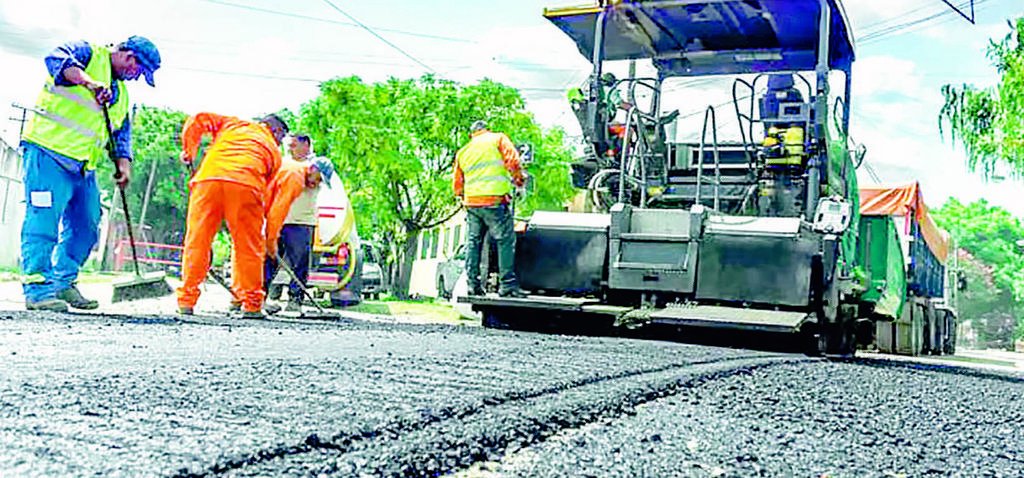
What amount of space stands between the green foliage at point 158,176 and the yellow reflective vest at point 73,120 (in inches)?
1400

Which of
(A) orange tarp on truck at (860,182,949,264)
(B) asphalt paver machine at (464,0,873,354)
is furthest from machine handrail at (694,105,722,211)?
(A) orange tarp on truck at (860,182,949,264)

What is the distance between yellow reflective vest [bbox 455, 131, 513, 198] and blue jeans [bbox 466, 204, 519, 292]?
0.49 ft

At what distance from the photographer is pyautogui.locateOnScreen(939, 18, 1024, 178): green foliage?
1302 cm

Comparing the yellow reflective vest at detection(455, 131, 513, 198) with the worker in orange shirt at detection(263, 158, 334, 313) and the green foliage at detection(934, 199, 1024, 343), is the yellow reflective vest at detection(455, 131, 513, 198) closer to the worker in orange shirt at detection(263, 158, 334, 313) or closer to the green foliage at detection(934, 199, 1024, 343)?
the worker in orange shirt at detection(263, 158, 334, 313)

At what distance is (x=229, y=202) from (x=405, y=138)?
54.3 ft

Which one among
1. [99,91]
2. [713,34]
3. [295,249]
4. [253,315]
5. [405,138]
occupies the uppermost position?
[405,138]

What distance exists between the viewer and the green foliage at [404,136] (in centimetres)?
2236

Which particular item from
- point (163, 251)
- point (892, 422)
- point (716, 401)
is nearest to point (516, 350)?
point (716, 401)

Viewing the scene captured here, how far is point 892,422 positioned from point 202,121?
16.6 feet

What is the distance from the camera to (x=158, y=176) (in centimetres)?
4131

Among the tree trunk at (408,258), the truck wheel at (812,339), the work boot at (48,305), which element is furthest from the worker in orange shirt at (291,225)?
the tree trunk at (408,258)

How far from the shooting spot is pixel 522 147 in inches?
296

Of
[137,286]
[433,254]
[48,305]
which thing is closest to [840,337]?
[137,286]

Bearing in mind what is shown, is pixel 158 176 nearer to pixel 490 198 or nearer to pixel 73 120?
pixel 490 198
